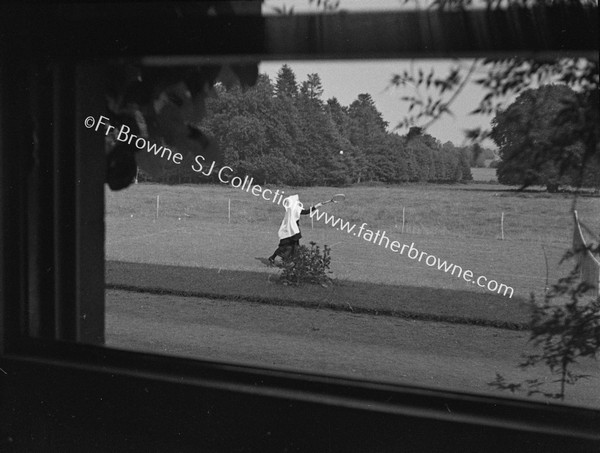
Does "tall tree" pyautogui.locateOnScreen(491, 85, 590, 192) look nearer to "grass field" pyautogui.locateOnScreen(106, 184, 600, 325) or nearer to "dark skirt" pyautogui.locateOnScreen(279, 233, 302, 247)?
"grass field" pyautogui.locateOnScreen(106, 184, 600, 325)

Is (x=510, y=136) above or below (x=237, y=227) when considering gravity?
above

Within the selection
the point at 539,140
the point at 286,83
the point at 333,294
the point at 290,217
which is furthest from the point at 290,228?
the point at 539,140

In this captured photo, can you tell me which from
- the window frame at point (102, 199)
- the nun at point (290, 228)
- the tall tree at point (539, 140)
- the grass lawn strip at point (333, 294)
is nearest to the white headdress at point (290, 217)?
the nun at point (290, 228)

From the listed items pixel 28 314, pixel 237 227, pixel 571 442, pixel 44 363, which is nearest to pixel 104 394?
pixel 44 363

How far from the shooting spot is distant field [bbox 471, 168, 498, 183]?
4.19 ft

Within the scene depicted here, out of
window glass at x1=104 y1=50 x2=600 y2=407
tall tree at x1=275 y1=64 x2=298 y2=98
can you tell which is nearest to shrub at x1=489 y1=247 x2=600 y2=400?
window glass at x1=104 y1=50 x2=600 y2=407

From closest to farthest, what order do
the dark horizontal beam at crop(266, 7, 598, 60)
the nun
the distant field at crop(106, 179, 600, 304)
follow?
the dark horizontal beam at crop(266, 7, 598, 60) → the distant field at crop(106, 179, 600, 304) → the nun

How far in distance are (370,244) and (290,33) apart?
1.41 feet

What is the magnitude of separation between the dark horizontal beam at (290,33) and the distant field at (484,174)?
205 millimetres

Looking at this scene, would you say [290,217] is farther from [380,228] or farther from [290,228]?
[380,228]

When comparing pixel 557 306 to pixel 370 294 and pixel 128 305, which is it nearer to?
pixel 370 294

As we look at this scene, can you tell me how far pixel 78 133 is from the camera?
5.19ft

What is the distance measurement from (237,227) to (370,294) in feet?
1.02

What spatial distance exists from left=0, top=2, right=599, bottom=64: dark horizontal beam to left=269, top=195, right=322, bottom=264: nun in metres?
0.28
